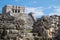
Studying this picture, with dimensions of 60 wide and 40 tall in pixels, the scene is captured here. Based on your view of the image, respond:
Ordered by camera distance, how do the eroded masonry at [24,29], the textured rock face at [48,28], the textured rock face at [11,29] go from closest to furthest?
1. the textured rock face at [11,29]
2. the eroded masonry at [24,29]
3. the textured rock face at [48,28]

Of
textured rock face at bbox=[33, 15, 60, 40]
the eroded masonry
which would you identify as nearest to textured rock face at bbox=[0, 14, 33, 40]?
the eroded masonry

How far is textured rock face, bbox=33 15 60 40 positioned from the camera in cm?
2702

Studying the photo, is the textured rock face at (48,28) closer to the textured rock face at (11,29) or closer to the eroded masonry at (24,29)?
the eroded masonry at (24,29)

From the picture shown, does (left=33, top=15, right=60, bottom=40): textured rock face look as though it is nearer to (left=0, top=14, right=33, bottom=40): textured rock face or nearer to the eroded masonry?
the eroded masonry

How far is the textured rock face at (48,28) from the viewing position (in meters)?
27.0

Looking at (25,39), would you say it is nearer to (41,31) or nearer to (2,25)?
(2,25)

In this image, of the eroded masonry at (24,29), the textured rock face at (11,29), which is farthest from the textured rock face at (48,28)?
the textured rock face at (11,29)

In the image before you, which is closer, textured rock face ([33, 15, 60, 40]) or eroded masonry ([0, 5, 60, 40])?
eroded masonry ([0, 5, 60, 40])

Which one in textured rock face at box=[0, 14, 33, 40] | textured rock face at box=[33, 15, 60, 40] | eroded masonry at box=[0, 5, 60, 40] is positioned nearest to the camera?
textured rock face at box=[0, 14, 33, 40]

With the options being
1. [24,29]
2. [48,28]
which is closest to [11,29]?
[24,29]

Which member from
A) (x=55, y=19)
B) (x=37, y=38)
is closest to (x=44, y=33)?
(x=37, y=38)

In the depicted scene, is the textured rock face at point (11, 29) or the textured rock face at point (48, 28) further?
the textured rock face at point (48, 28)

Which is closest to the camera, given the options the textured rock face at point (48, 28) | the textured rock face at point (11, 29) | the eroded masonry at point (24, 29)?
the textured rock face at point (11, 29)

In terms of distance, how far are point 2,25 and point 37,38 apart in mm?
4786
